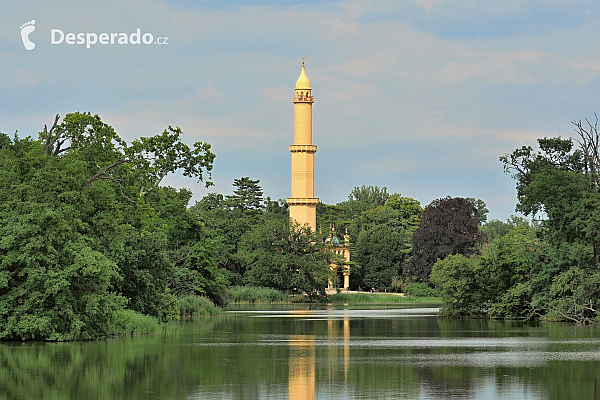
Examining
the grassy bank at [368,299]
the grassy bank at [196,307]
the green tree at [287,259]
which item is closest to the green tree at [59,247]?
the grassy bank at [196,307]

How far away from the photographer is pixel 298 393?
17.4m

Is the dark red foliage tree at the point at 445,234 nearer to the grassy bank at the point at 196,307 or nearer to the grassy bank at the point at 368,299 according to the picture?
the grassy bank at the point at 368,299

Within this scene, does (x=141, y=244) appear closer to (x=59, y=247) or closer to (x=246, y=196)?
(x=59, y=247)

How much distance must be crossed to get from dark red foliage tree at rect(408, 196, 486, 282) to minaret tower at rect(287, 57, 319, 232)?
41.5 feet

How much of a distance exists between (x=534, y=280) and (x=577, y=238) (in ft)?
9.13

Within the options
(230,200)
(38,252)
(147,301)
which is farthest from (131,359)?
(230,200)

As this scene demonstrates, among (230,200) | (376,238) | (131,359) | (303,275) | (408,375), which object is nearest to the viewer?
(408,375)

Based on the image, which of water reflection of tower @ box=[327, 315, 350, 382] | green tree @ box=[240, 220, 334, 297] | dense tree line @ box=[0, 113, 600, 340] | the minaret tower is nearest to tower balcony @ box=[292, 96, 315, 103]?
the minaret tower

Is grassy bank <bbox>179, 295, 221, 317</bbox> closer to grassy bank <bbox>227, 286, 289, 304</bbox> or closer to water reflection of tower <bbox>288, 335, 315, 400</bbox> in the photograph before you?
water reflection of tower <bbox>288, 335, 315, 400</bbox>

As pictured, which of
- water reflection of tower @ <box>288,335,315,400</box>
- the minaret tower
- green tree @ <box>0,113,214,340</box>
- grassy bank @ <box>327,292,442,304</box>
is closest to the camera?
water reflection of tower @ <box>288,335,315,400</box>

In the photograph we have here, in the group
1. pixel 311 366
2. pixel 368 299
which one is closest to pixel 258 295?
pixel 368 299

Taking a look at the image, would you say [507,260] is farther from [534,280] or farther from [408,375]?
[408,375]

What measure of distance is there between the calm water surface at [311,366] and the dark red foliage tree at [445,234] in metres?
56.6

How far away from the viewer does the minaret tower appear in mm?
102500
